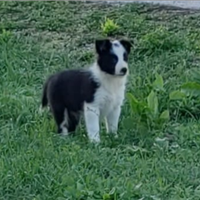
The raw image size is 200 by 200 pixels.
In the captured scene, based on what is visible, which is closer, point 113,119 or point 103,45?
point 103,45

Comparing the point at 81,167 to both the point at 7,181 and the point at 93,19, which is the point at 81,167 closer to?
the point at 7,181

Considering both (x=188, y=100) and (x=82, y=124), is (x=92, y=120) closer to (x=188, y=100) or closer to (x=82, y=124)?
(x=82, y=124)

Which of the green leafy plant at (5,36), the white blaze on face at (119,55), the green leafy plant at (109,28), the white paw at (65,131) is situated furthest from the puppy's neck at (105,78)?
the green leafy plant at (109,28)

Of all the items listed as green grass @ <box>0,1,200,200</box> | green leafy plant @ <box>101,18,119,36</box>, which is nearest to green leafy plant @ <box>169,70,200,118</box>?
green grass @ <box>0,1,200,200</box>

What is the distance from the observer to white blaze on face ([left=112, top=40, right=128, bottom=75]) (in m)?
6.69

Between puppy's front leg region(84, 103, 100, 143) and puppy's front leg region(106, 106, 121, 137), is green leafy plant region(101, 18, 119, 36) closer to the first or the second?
puppy's front leg region(106, 106, 121, 137)

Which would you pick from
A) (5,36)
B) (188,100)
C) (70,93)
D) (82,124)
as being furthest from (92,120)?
(5,36)

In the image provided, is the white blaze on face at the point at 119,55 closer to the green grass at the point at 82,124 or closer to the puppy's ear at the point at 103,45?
the puppy's ear at the point at 103,45

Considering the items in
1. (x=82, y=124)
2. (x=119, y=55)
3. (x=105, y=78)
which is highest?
(x=119, y=55)

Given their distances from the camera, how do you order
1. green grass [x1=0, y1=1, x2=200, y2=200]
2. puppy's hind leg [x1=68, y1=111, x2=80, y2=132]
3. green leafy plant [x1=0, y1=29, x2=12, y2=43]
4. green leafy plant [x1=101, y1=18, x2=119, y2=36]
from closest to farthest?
1. green grass [x1=0, y1=1, x2=200, y2=200]
2. puppy's hind leg [x1=68, y1=111, x2=80, y2=132]
3. green leafy plant [x1=0, y1=29, x2=12, y2=43]
4. green leafy plant [x1=101, y1=18, x2=119, y2=36]

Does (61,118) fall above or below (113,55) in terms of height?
below

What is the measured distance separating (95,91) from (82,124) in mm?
461

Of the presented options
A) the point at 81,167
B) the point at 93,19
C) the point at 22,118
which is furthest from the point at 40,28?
the point at 81,167

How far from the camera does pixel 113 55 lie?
673cm
